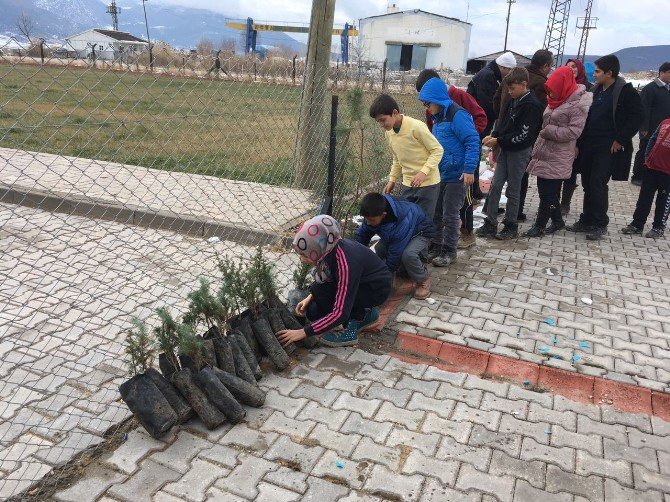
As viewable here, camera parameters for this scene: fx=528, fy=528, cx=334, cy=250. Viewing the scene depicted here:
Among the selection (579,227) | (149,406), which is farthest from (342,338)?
(579,227)

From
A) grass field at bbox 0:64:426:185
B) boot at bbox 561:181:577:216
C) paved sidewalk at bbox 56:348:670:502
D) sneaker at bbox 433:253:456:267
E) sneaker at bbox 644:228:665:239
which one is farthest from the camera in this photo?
boot at bbox 561:181:577:216

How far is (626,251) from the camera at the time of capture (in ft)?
18.4

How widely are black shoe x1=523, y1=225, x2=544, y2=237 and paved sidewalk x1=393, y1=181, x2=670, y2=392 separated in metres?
0.08

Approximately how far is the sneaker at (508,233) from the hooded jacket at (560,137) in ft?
2.12

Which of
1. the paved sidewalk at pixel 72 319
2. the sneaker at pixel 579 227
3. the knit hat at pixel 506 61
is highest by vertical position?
the knit hat at pixel 506 61

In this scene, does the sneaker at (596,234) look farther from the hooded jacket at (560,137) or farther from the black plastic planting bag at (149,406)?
the black plastic planting bag at (149,406)

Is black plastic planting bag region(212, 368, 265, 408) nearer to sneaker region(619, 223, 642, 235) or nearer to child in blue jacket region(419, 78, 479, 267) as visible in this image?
child in blue jacket region(419, 78, 479, 267)

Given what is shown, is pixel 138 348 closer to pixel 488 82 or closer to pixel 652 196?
pixel 488 82

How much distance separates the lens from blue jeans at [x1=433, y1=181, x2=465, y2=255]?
188 inches

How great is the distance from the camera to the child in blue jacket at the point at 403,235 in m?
4.02

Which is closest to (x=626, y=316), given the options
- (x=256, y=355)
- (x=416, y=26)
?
(x=256, y=355)

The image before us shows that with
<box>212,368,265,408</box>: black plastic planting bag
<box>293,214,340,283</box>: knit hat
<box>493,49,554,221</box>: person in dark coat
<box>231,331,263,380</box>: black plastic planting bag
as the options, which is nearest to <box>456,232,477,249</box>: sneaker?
<box>493,49,554,221</box>: person in dark coat

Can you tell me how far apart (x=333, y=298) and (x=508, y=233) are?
3.08 meters

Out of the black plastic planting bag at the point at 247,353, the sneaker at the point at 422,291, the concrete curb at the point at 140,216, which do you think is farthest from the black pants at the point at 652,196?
the black plastic planting bag at the point at 247,353
